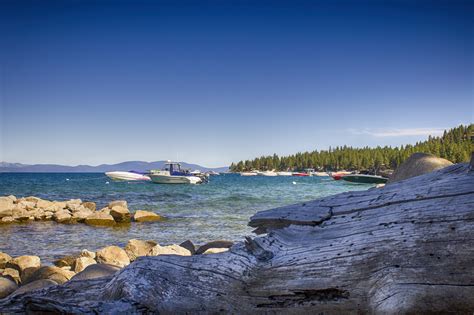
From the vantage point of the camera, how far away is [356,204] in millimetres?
3682

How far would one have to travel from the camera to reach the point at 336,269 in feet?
10.7

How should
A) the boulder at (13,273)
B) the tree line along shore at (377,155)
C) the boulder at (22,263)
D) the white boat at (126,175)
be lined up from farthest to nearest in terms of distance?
the tree line along shore at (377,155), the white boat at (126,175), the boulder at (22,263), the boulder at (13,273)

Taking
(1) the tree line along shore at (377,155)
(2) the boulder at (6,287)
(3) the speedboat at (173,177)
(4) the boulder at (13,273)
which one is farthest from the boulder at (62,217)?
(1) the tree line along shore at (377,155)

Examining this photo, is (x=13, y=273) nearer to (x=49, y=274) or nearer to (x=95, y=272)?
(x=49, y=274)

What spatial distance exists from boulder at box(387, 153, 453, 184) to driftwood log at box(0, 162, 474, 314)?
Result: 10.7ft

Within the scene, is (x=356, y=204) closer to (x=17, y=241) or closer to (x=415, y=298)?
(x=415, y=298)

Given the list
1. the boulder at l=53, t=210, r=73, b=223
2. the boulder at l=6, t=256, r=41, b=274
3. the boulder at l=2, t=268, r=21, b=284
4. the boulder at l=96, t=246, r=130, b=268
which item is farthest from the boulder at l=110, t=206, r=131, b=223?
the boulder at l=2, t=268, r=21, b=284

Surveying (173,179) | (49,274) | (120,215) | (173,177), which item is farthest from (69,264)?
(173,179)

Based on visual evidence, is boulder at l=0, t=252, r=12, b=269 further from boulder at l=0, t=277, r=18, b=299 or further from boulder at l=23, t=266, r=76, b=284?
boulder at l=0, t=277, r=18, b=299

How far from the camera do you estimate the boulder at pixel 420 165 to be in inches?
263

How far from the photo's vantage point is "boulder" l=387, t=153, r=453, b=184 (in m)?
6.67

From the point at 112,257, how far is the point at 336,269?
27.7 feet

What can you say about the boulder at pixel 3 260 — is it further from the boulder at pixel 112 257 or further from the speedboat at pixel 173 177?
the speedboat at pixel 173 177

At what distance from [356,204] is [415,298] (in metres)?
0.98
